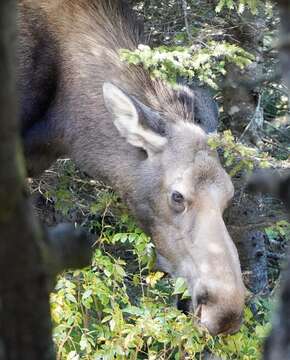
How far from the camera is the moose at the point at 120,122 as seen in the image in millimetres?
6395

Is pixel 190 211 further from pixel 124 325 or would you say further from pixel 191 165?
pixel 124 325

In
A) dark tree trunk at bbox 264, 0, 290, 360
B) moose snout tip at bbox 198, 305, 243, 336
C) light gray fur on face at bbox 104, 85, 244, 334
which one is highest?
dark tree trunk at bbox 264, 0, 290, 360

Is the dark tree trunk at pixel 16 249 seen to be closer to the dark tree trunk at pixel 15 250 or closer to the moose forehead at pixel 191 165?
the dark tree trunk at pixel 15 250

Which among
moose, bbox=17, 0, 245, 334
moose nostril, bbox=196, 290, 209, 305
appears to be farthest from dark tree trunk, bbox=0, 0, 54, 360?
moose, bbox=17, 0, 245, 334

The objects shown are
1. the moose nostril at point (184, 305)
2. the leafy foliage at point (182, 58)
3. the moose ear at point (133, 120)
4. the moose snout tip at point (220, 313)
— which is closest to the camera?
the moose snout tip at point (220, 313)

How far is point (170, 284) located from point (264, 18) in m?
2.70

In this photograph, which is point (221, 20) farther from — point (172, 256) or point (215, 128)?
point (172, 256)

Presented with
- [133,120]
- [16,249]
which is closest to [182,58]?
[133,120]

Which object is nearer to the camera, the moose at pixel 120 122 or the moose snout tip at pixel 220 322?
the moose snout tip at pixel 220 322

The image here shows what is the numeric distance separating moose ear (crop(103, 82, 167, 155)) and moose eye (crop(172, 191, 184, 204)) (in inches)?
18.3

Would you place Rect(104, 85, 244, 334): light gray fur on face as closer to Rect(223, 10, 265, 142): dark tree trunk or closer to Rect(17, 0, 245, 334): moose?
Rect(17, 0, 245, 334): moose

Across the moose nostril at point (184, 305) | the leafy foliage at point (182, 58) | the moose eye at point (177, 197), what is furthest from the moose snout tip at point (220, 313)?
the leafy foliage at point (182, 58)

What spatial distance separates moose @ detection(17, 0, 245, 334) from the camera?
21.0ft

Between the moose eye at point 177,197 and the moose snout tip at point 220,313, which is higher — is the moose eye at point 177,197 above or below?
above
